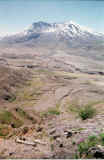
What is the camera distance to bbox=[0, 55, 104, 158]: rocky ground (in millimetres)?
11711

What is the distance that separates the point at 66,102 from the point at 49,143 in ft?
229

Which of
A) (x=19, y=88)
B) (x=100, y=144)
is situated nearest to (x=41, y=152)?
(x=100, y=144)

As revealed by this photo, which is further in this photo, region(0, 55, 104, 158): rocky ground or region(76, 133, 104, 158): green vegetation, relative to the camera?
region(0, 55, 104, 158): rocky ground

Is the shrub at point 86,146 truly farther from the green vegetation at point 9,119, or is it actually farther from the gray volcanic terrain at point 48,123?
the green vegetation at point 9,119

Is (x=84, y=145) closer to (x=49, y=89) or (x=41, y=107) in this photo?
(x=41, y=107)

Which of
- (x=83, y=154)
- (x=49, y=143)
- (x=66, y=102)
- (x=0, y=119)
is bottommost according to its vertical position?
(x=66, y=102)

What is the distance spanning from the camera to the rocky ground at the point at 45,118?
1171 cm

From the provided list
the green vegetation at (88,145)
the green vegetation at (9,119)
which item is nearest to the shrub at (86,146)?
the green vegetation at (88,145)

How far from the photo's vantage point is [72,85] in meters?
116

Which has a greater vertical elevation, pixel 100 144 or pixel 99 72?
pixel 100 144

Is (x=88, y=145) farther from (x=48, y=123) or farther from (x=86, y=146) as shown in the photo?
(x=48, y=123)

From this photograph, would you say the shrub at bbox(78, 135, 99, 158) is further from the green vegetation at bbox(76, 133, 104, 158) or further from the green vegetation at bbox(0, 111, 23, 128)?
the green vegetation at bbox(0, 111, 23, 128)

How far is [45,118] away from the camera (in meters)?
31.3

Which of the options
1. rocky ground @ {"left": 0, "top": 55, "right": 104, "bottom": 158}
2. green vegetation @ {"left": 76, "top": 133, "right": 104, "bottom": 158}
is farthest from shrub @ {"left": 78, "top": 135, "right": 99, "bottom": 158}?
rocky ground @ {"left": 0, "top": 55, "right": 104, "bottom": 158}
